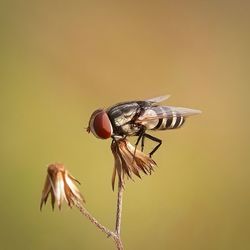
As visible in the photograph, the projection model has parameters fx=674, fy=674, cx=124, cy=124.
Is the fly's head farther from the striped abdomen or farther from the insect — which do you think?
the striped abdomen

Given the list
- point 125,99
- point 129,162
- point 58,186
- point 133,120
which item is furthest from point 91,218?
point 125,99

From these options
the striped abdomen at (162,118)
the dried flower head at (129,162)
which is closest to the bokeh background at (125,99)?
the striped abdomen at (162,118)

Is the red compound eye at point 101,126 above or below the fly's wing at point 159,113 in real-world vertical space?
below

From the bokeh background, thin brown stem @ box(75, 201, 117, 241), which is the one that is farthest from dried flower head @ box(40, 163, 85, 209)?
the bokeh background

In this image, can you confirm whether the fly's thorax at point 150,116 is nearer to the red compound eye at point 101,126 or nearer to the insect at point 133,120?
the insect at point 133,120

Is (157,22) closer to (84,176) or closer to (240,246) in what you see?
(84,176)

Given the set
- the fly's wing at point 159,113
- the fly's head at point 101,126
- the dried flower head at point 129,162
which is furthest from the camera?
the fly's wing at point 159,113
